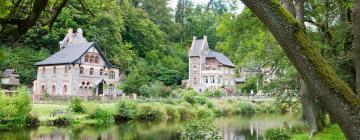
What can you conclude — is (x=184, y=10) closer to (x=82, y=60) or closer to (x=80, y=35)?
(x=80, y=35)

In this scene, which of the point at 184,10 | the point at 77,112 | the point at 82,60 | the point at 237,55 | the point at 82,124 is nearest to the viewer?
the point at 237,55

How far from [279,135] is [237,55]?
4227 millimetres

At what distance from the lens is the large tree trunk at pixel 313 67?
332cm

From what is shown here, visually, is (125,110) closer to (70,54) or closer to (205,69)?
(70,54)

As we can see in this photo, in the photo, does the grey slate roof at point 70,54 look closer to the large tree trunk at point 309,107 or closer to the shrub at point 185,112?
Result: the shrub at point 185,112

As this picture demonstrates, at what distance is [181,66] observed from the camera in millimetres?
70812

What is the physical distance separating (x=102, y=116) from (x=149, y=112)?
5.08 m

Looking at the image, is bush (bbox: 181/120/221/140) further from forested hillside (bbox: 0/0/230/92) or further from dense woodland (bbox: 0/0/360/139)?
forested hillside (bbox: 0/0/230/92)

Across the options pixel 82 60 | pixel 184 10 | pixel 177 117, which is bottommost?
pixel 177 117

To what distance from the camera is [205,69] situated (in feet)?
227

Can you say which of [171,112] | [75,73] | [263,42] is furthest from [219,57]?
[263,42]

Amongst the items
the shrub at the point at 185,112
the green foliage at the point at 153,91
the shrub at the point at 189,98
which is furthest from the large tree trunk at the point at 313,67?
the green foliage at the point at 153,91

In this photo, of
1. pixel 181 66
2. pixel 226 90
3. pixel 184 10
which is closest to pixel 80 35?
pixel 181 66

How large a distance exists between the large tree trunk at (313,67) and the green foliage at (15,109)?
26.6m
